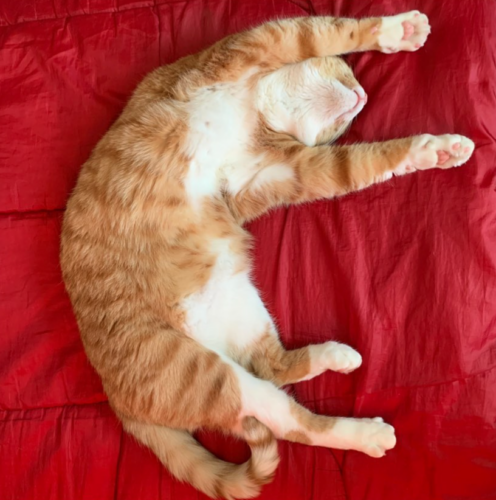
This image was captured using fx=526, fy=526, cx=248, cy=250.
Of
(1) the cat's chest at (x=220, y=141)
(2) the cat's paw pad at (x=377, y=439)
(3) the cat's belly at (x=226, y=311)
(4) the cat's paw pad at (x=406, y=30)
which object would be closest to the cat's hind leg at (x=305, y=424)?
(2) the cat's paw pad at (x=377, y=439)

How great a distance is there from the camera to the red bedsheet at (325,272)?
1.45 m

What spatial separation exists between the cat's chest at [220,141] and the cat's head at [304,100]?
6 cm

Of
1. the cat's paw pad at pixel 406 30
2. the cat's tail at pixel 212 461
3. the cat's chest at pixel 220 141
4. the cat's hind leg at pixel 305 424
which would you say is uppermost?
the cat's paw pad at pixel 406 30

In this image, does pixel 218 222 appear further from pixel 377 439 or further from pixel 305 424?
pixel 377 439

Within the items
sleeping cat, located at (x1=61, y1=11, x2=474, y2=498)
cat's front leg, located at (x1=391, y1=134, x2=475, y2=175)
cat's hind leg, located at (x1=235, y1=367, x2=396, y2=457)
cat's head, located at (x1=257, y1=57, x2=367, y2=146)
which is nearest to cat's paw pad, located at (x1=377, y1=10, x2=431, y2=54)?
sleeping cat, located at (x1=61, y1=11, x2=474, y2=498)

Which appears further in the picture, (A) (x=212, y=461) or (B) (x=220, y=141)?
(B) (x=220, y=141)

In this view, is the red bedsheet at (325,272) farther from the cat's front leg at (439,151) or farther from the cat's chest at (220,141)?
the cat's chest at (220,141)

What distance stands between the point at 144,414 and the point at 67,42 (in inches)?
55.3

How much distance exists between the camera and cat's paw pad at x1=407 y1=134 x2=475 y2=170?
1.49 metres

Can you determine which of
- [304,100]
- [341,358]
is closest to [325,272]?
[341,358]

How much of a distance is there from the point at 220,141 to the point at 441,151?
26.8 inches

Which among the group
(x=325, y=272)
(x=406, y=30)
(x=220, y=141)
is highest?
(x=406, y=30)

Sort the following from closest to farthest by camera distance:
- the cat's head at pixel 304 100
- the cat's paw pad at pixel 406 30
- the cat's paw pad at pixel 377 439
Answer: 1. the cat's paw pad at pixel 377 439
2. the cat's paw pad at pixel 406 30
3. the cat's head at pixel 304 100

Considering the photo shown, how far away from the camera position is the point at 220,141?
172 cm
